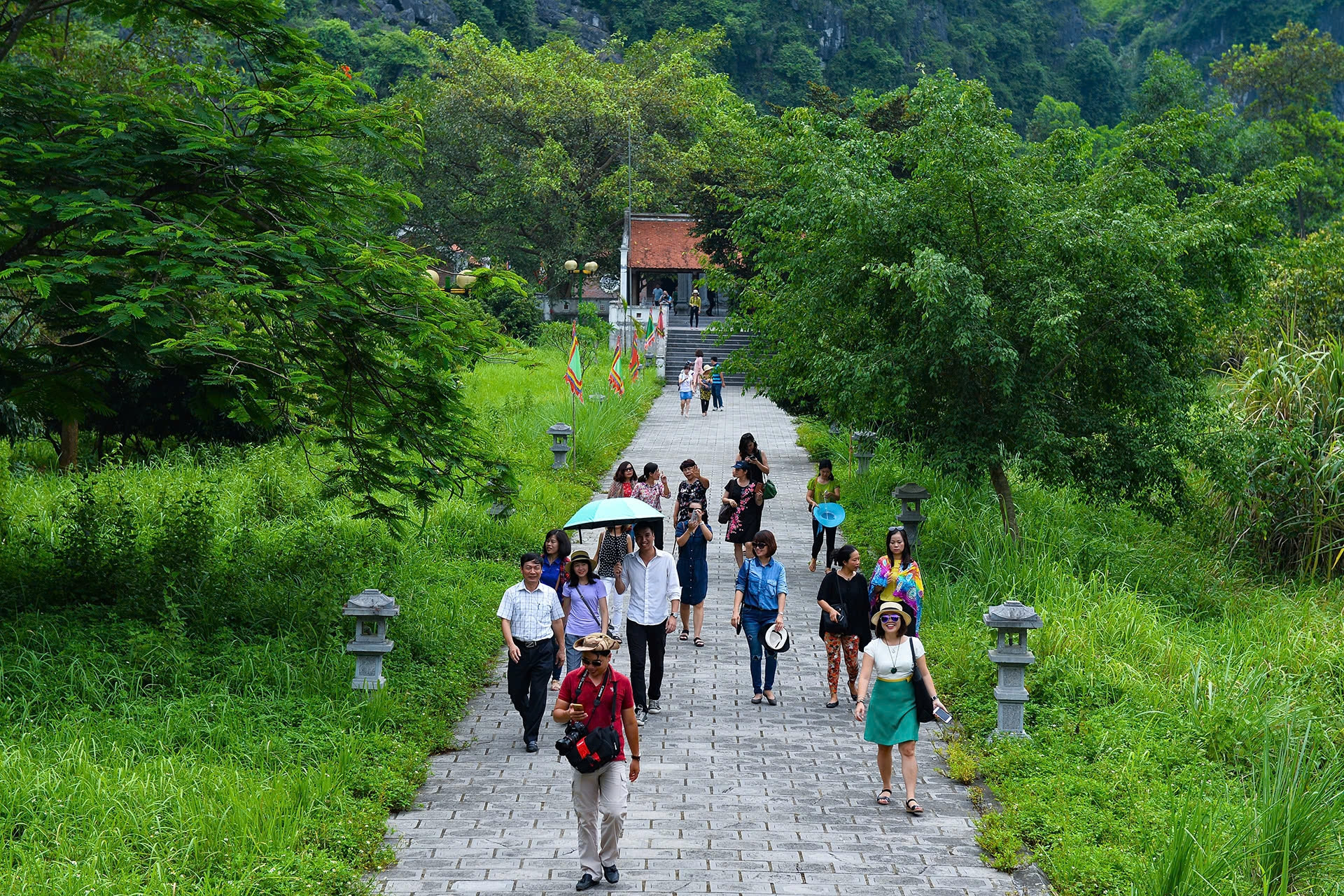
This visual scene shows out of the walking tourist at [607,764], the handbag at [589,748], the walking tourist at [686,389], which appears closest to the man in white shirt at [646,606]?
the walking tourist at [607,764]

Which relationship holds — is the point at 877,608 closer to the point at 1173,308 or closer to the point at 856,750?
the point at 856,750

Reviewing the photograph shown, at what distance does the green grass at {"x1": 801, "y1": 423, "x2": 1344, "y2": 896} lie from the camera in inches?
275

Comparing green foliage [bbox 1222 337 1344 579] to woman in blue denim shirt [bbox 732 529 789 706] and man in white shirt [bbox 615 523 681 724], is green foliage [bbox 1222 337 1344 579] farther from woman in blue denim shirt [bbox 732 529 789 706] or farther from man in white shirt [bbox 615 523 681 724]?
man in white shirt [bbox 615 523 681 724]

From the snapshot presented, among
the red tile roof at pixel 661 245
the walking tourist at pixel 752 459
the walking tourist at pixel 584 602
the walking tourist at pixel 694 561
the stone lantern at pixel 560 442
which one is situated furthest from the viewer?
the red tile roof at pixel 661 245

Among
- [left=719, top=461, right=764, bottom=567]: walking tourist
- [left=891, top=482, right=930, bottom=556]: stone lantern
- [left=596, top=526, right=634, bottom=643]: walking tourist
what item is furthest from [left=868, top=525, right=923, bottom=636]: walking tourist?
[left=891, top=482, right=930, bottom=556]: stone lantern

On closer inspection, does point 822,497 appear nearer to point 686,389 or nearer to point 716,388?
point 686,389

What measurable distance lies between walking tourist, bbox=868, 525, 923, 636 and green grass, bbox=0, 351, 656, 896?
356 centimetres

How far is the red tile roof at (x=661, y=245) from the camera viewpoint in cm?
5431

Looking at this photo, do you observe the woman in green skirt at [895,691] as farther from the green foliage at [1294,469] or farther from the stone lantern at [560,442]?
the stone lantern at [560,442]

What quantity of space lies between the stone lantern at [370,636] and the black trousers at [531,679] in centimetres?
103

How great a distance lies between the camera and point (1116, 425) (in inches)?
552

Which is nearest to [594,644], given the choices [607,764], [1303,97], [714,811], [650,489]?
[607,764]

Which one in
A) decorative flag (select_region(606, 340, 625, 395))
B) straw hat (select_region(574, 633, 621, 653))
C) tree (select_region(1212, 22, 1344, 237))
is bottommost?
straw hat (select_region(574, 633, 621, 653))

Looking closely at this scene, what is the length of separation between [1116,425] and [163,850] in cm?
1099
